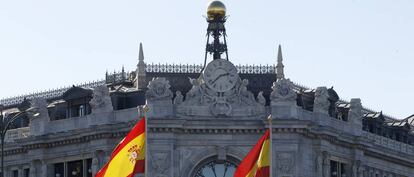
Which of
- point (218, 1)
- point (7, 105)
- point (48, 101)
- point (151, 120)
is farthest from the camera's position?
point (7, 105)

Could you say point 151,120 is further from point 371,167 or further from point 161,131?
point 371,167

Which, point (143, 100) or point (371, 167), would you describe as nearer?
point (143, 100)

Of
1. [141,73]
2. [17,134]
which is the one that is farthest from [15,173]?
[141,73]

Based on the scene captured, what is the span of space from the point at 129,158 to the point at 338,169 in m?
45.6

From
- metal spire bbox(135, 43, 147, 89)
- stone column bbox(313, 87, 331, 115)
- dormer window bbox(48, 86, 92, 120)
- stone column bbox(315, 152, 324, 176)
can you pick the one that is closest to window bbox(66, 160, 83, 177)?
dormer window bbox(48, 86, 92, 120)

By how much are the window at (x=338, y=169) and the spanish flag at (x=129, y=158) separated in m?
43.5

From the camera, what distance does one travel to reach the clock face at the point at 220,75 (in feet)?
403

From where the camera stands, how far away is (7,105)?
150500 millimetres

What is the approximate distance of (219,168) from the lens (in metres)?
123

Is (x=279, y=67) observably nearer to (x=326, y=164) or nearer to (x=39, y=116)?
(x=326, y=164)

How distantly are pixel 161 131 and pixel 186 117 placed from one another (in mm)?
2318

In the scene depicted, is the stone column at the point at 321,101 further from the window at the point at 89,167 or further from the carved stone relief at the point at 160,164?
the window at the point at 89,167

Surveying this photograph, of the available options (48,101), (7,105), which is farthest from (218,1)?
(7,105)

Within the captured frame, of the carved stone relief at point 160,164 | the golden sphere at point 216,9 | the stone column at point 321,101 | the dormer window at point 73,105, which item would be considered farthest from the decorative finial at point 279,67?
the dormer window at point 73,105
